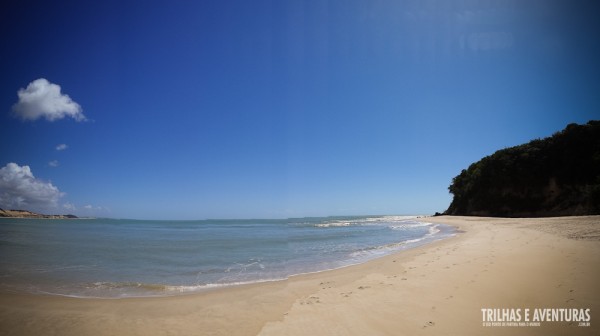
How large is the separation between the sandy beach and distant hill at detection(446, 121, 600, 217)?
3510 cm

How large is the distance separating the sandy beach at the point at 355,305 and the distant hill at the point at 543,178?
35.1 metres

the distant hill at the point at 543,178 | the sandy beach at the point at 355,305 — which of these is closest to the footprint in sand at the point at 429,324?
the sandy beach at the point at 355,305

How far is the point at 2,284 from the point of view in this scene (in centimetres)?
815

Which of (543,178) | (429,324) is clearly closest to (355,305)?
(429,324)

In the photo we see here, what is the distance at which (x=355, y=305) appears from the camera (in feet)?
17.6

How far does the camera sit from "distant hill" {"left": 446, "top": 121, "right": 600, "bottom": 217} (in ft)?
111

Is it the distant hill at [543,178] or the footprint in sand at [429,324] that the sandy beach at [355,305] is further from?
the distant hill at [543,178]

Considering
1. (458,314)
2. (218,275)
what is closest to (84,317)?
(218,275)

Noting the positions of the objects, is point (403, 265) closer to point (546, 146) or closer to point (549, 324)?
point (549, 324)

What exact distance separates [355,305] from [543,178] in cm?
5139

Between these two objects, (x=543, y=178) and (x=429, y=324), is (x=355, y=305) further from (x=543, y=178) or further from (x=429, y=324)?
(x=543, y=178)

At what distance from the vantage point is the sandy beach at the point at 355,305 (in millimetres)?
4301

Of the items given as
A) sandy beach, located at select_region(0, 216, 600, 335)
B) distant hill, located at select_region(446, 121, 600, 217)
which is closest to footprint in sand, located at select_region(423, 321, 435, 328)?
sandy beach, located at select_region(0, 216, 600, 335)

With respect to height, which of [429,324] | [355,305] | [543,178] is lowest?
[355,305]
